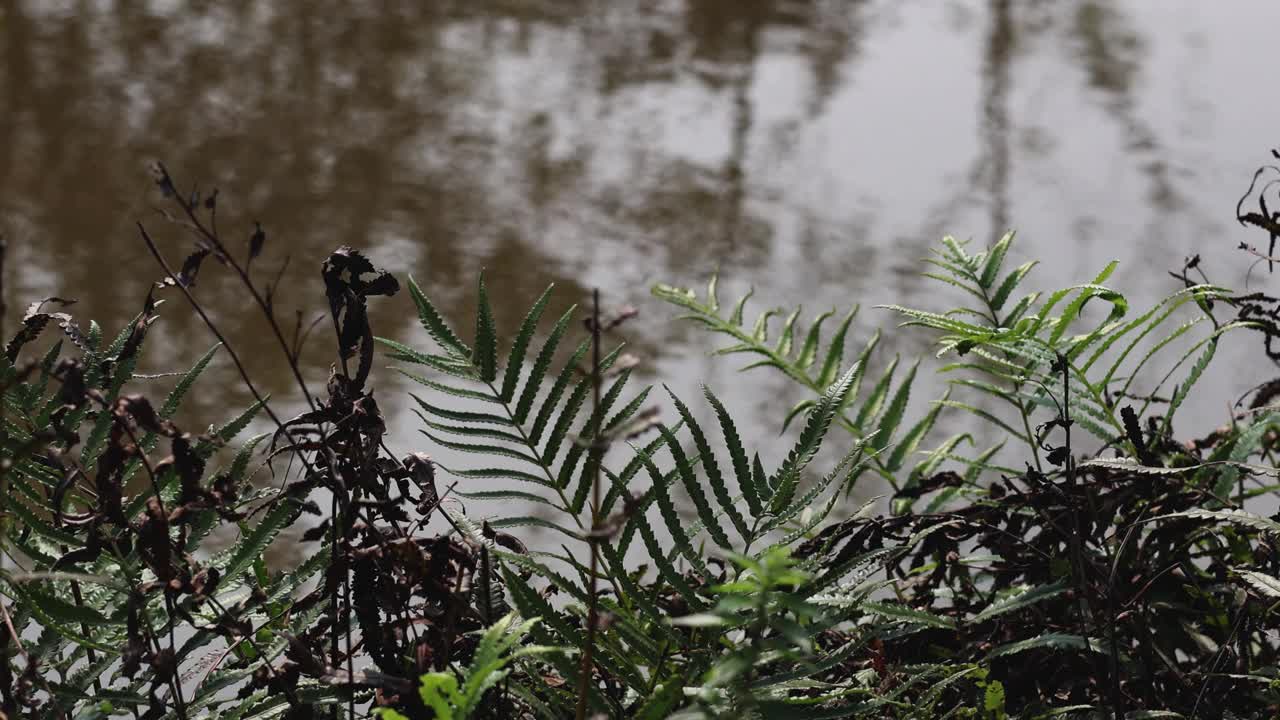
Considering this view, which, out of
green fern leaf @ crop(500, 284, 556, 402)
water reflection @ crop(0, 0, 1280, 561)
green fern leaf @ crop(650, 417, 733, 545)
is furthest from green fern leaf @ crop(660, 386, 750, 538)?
water reflection @ crop(0, 0, 1280, 561)

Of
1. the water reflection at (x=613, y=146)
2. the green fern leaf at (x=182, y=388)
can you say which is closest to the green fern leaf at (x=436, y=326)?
the green fern leaf at (x=182, y=388)

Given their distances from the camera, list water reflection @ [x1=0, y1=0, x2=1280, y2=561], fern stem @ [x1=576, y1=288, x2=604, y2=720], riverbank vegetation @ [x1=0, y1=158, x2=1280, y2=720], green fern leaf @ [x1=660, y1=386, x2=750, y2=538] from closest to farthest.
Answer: fern stem @ [x1=576, y1=288, x2=604, y2=720]
riverbank vegetation @ [x1=0, y1=158, x2=1280, y2=720]
green fern leaf @ [x1=660, y1=386, x2=750, y2=538]
water reflection @ [x1=0, y1=0, x2=1280, y2=561]

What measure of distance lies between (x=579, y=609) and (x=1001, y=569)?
1.68 ft

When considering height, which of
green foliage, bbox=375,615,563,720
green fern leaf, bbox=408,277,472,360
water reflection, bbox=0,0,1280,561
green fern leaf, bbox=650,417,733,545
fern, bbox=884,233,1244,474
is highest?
water reflection, bbox=0,0,1280,561

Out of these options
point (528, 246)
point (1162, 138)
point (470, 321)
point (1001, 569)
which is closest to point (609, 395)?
→ point (1001, 569)

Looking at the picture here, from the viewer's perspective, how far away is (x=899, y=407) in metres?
1.90

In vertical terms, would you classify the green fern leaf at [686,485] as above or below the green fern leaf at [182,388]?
below

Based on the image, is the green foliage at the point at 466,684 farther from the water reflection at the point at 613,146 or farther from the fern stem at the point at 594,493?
the water reflection at the point at 613,146

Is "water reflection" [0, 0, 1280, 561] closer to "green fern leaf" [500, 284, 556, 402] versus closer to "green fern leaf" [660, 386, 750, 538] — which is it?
Result: "green fern leaf" [500, 284, 556, 402]

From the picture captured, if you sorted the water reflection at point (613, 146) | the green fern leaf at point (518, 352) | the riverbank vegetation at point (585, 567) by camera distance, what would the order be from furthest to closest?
the water reflection at point (613, 146)
the green fern leaf at point (518, 352)
the riverbank vegetation at point (585, 567)

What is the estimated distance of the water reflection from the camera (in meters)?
3.83

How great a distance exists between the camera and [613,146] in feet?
15.5

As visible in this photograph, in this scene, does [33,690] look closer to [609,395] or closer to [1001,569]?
[609,395]

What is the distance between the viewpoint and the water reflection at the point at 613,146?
383cm
